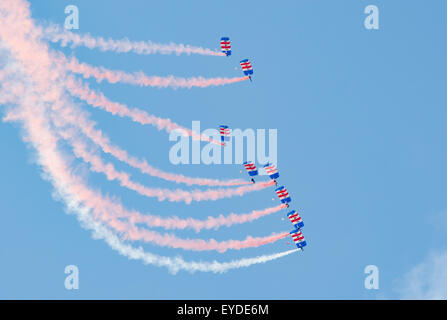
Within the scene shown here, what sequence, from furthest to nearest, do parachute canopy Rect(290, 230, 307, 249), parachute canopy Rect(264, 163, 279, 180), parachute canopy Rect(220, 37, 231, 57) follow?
parachute canopy Rect(220, 37, 231, 57)
parachute canopy Rect(264, 163, 279, 180)
parachute canopy Rect(290, 230, 307, 249)

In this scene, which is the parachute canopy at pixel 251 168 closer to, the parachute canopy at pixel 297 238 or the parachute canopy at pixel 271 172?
the parachute canopy at pixel 271 172

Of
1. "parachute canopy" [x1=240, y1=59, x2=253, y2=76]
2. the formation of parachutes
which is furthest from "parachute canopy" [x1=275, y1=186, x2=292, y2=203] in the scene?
"parachute canopy" [x1=240, y1=59, x2=253, y2=76]

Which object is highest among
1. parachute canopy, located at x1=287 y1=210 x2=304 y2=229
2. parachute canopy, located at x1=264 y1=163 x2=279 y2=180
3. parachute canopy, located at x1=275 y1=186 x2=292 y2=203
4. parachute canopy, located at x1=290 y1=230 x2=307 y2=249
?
parachute canopy, located at x1=264 y1=163 x2=279 y2=180


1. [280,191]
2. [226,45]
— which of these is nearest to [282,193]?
[280,191]

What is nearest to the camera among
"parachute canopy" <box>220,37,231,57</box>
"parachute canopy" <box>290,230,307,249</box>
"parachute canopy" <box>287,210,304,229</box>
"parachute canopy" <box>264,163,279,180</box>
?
"parachute canopy" <box>287,210,304,229</box>

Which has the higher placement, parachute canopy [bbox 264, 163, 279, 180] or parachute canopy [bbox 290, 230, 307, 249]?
parachute canopy [bbox 264, 163, 279, 180]

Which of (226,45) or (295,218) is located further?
(226,45)

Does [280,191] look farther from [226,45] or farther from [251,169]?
[226,45]

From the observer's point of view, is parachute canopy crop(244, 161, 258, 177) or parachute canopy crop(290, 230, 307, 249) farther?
parachute canopy crop(290, 230, 307, 249)

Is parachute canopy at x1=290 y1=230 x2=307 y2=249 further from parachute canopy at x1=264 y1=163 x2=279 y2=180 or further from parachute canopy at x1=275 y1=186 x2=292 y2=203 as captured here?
parachute canopy at x1=264 y1=163 x2=279 y2=180

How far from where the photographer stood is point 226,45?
275ft

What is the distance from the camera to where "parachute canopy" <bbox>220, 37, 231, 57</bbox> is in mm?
83625

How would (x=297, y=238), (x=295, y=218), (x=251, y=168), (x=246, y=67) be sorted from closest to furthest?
(x=251, y=168) < (x=295, y=218) < (x=297, y=238) < (x=246, y=67)
